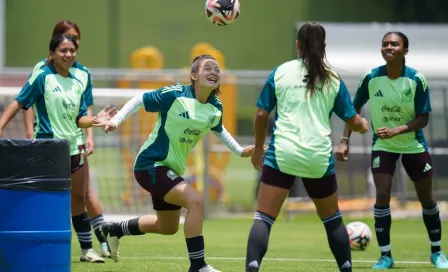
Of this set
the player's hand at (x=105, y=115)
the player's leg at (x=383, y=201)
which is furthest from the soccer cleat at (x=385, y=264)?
the player's hand at (x=105, y=115)

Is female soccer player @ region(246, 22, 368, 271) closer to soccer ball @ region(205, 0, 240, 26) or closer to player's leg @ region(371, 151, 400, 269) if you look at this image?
player's leg @ region(371, 151, 400, 269)

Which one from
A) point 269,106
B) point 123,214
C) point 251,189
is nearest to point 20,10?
point 251,189

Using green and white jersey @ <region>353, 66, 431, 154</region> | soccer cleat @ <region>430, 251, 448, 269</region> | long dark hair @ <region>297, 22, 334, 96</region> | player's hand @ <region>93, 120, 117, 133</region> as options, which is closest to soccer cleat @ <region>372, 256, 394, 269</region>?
soccer cleat @ <region>430, 251, 448, 269</region>

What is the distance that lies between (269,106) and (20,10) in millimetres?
20218

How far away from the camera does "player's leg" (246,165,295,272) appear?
7238 mm

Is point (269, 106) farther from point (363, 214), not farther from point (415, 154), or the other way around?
point (363, 214)

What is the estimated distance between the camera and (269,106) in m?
7.28

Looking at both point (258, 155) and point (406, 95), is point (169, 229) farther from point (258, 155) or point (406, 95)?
point (406, 95)

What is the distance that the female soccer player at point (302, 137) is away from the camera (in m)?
7.25

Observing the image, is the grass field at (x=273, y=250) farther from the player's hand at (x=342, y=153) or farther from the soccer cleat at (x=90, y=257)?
the player's hand at (x=342, y=153)

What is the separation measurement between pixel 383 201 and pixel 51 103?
10.7 ft

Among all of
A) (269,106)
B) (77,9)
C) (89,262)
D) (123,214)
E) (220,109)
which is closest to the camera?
(269,106)

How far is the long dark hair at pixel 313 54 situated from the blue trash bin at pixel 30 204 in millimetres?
1860

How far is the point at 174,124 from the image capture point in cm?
817
